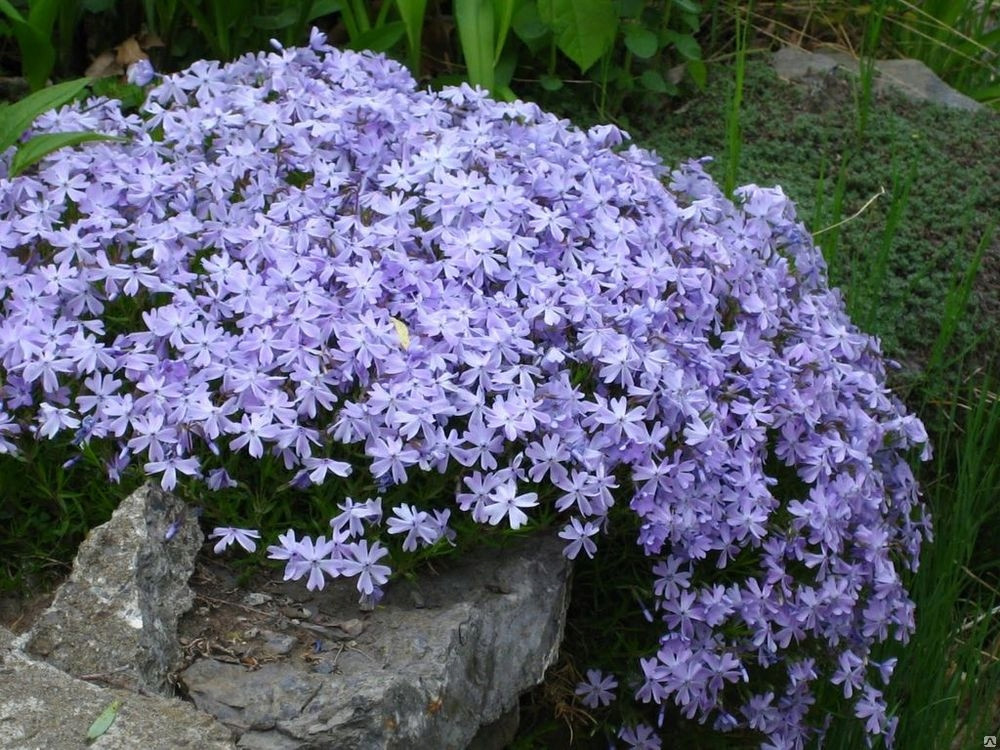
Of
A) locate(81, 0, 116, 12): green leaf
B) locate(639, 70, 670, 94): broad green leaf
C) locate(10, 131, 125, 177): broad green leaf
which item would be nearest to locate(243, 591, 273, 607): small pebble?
locate(10, 131, 125, 177): broad green leaf

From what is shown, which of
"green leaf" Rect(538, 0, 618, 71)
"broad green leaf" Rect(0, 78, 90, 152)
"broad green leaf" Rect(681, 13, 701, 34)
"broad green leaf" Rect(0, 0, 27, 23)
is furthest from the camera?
"broad green leaf" Rect(681, 13, 701, 34)

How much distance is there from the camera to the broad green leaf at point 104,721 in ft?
5.61

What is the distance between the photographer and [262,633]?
2.04 m

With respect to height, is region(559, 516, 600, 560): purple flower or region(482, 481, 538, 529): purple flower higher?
region(482, 481, 538, 529): purple flower

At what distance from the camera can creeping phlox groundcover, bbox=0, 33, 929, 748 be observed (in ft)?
6.71

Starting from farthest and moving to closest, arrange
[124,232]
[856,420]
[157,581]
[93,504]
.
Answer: [856,420]
[124,232]
[93,504]
[157,581]

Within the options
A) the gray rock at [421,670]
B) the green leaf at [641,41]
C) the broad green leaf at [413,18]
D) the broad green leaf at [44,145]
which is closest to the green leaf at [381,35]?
the broad green leaf at [413,18]

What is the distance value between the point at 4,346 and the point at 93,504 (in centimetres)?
31

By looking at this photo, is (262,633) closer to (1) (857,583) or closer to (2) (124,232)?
(2) (124,232)

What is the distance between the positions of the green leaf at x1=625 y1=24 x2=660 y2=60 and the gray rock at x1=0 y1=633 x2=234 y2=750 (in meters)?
2.58

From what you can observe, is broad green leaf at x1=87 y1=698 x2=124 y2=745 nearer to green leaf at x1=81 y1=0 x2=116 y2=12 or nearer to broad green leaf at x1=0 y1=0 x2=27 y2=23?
broad green leaf at x1=0 y1=0 x2=27 y2=23

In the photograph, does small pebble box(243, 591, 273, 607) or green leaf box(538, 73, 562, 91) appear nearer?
small pebble box(243, 591, 273, 607)

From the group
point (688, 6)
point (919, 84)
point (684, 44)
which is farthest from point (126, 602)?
point (919, 84)

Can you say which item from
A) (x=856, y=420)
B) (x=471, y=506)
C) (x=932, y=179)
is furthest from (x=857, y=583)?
(x=932, y=179)
